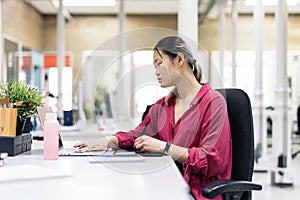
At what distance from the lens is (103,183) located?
1093 mm

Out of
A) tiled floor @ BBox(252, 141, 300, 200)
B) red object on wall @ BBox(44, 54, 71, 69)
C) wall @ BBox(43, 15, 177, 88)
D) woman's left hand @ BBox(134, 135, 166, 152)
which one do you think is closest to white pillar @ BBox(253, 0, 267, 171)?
tiled floor @ BBox(252, 141, 300, 200)

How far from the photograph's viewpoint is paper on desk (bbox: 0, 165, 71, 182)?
1.09 metres

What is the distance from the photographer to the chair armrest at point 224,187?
4.53 ft

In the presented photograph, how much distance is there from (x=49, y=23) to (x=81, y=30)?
0.70 metres

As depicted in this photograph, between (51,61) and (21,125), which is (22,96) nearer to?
(21,125)

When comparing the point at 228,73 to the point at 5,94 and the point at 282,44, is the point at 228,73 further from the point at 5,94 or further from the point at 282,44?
the point at 5,94

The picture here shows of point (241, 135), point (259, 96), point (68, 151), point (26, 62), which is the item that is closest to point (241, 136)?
point (241, 135)

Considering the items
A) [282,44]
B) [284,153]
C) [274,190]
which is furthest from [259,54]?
[274,190]

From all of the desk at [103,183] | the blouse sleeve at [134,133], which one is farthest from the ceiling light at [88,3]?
the desk at [103,183]

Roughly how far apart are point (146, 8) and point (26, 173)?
7.62m

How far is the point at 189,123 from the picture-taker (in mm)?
1622

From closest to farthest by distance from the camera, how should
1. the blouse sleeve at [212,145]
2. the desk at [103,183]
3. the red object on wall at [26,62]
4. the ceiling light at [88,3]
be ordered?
the desk at [103,183] < the blouse sleeve at [212,145] < the red object on wall at [26,62] < the ceiling light at [88,3]

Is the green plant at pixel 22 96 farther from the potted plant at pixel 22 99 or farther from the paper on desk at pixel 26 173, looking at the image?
the paper on desk at pixel 26 173

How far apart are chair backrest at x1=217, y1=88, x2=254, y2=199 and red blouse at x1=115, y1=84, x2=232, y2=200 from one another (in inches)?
2.3
